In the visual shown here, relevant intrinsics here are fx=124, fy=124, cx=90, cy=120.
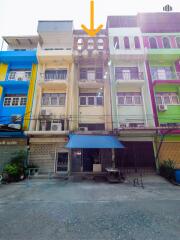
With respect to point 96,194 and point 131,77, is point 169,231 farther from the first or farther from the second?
point 131,77

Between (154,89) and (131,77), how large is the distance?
3.08m

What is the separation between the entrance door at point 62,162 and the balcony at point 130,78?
10.1m

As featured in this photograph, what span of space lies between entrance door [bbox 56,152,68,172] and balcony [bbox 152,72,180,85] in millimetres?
12958

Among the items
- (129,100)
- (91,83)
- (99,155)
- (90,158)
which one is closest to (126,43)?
(91,83)

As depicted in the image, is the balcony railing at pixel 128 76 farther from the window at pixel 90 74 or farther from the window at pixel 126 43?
the window at pixel 126 43

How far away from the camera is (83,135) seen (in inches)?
455

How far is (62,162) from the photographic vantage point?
1281 centimetres

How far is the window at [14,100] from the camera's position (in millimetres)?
14375

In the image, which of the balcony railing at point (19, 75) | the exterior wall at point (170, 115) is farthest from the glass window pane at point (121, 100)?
the balcony railing at point (19, 75)

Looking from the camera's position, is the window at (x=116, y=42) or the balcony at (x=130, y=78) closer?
the balcony at (x=130, y=78)

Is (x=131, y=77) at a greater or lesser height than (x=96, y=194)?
greater

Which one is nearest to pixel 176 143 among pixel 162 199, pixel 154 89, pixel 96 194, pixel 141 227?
pixel 154 89

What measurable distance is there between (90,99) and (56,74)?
18.1 ft

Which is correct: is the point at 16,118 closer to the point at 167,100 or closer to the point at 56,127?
the point at 56,127
